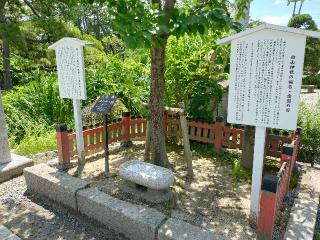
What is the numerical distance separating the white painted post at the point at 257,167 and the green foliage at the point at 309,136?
306 centimetres

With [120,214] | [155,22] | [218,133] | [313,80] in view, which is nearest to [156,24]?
[155,22]

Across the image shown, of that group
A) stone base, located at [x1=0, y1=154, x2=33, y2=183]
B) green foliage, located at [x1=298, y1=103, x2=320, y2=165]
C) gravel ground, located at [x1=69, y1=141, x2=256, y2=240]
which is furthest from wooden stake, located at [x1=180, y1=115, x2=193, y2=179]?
stone base, located at [x1=0, y1=154, x2=33, y2=183]

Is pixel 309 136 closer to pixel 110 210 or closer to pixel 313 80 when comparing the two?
pixel 110 210

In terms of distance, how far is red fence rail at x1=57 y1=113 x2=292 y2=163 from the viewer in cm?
519

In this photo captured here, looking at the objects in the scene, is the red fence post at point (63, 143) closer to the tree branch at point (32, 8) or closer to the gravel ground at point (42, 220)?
the gravel ground at point (42, 220)

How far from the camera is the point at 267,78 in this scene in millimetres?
3211

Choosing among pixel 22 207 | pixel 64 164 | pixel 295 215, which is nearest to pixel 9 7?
pixel 64 164

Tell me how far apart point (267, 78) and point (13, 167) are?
4.43m

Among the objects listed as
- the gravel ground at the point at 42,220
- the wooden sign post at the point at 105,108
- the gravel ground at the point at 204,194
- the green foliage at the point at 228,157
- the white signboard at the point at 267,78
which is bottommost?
the gravel ground at the point at 42,220

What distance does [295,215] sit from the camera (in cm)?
360

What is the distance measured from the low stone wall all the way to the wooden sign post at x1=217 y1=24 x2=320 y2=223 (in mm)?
1016

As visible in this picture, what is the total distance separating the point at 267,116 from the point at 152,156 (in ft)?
7.07

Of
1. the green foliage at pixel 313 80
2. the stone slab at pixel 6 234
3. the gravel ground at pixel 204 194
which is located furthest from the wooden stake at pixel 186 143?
the green foliage at pixel 313 80

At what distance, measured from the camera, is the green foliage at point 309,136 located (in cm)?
597
